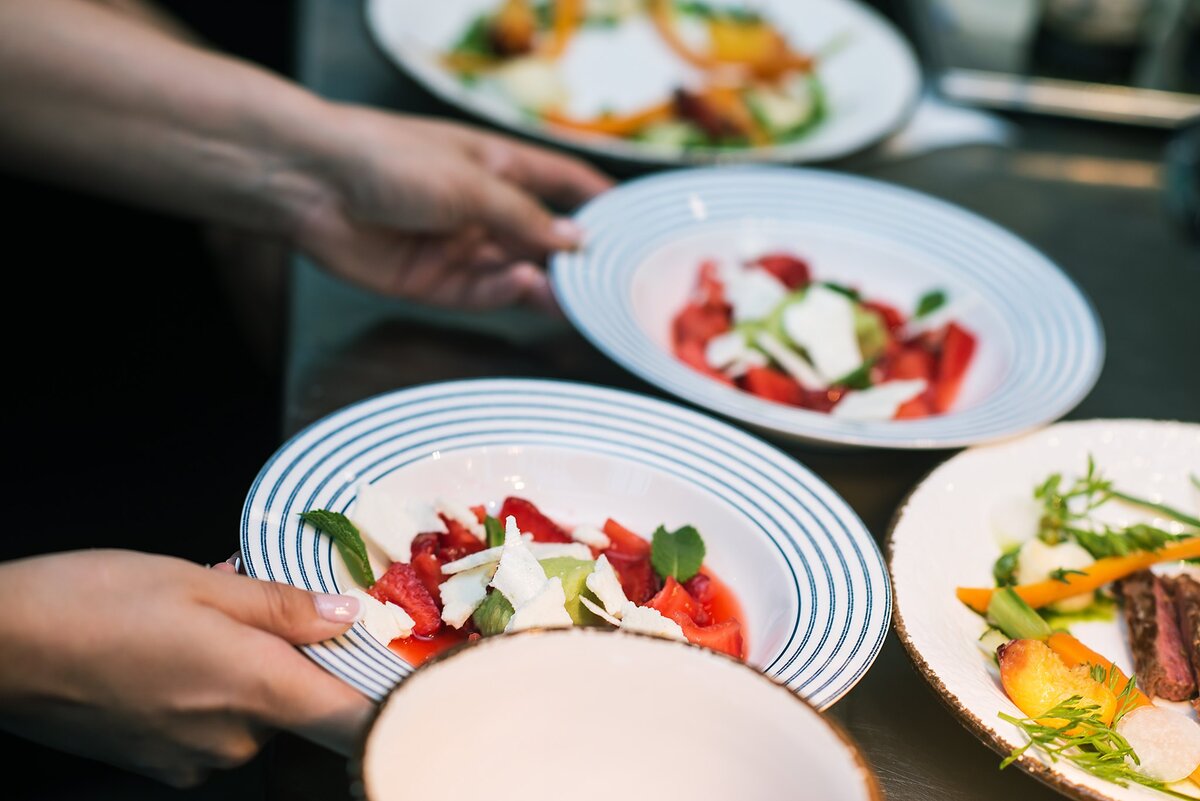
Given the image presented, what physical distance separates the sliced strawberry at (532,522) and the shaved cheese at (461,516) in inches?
0.9

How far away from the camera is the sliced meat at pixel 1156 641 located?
1164 millimetres

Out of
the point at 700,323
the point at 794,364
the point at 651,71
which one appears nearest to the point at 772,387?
the point at 794,364

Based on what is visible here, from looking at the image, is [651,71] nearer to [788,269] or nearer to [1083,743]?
[788,269]

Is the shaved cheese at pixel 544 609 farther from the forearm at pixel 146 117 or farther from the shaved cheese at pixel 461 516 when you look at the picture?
the forearm at pixel 146 117

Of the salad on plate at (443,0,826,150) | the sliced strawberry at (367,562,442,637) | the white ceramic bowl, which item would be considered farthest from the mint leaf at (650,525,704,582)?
the salad on plate at (443,0,826,150)

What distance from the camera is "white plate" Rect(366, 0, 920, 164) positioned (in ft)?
6.48

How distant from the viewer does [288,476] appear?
3.68ft

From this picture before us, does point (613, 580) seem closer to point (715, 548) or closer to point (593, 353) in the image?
point (715, 548)

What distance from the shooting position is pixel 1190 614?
46.9 inches

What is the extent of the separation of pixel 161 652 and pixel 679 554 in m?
0.47

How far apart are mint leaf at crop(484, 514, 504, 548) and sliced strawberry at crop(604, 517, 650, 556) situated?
115mm

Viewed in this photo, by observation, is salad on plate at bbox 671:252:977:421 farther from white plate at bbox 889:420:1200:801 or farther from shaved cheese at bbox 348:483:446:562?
shaved cheese at bbox 348:483:446:562

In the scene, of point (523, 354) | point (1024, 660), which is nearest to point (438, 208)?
point (523, 354)

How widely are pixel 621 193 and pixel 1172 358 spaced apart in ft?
2.70
